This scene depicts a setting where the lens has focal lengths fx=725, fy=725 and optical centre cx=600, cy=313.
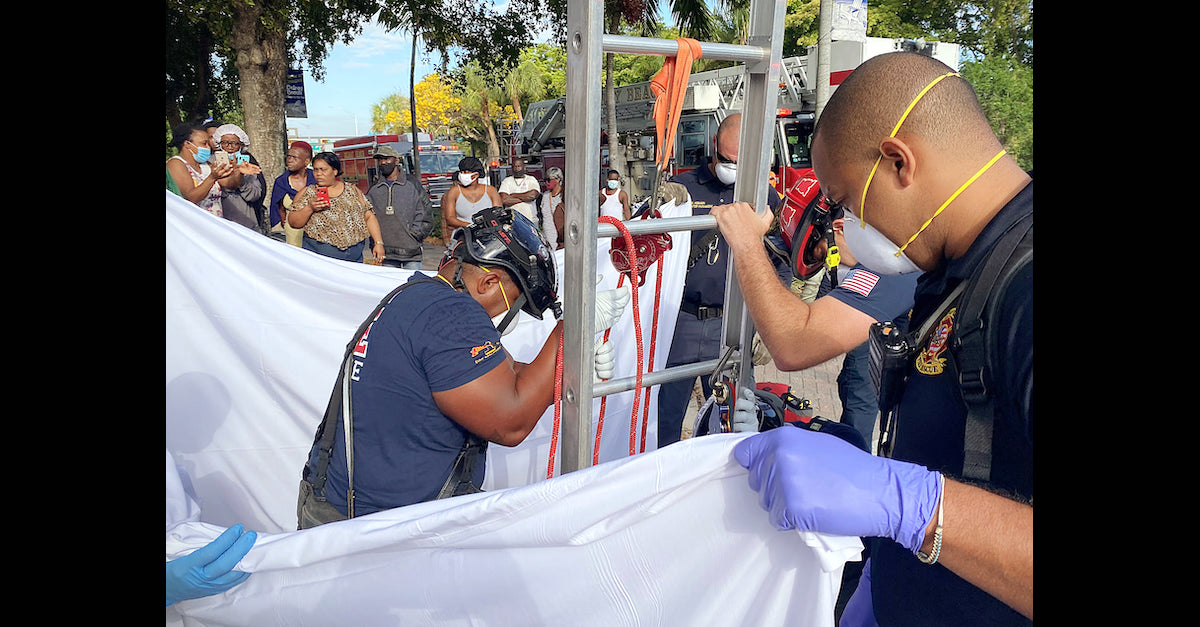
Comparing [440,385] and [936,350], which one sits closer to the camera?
[936,350]

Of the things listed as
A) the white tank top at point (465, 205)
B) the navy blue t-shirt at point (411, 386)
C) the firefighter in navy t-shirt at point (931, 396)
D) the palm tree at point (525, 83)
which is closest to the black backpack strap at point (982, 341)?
the firefighter in navy t-shirt at point (931, 396)

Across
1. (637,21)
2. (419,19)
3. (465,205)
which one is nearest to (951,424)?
(465,205)

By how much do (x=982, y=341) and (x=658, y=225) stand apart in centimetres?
87

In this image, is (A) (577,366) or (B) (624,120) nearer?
(A) (577,366)

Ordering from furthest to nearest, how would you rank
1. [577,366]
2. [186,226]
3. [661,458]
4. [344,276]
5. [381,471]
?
[344,276] < [186,226] < [381,471] < [577,366] < [661,458]

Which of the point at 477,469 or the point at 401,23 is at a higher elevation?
the point at 401,23

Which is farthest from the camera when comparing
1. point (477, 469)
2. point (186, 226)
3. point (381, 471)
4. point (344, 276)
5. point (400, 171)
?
point (400, 171)

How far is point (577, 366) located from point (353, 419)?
2.38 ft

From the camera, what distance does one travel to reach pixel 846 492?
53.0 inches

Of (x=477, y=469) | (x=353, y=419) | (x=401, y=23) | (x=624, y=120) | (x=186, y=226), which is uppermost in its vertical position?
(x=401, y=23)

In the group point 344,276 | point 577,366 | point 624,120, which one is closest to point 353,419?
point 577,366

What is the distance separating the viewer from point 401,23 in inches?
590

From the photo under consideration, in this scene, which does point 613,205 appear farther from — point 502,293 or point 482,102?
point 482,102

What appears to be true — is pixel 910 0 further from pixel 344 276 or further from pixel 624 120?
pixel 344 276
